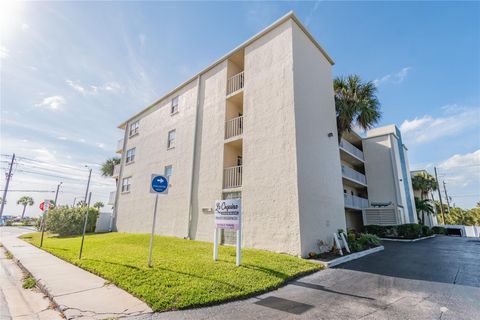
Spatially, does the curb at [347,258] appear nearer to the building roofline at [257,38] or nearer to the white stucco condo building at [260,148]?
the white stucco condo building at [260,148]

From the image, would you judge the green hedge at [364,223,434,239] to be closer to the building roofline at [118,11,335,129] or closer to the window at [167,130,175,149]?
the building roofline at [118,11,335,129]

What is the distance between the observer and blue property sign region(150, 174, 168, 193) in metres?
7.43

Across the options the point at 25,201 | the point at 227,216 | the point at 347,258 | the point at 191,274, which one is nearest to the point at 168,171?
the point at 227,216

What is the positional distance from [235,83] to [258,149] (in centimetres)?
530

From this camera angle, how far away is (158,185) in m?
7.58

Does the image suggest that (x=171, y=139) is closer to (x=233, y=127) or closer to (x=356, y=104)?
(x=233, y=127)

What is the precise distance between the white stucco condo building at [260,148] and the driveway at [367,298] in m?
2.86

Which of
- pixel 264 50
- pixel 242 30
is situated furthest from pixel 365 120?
pixel 242 30

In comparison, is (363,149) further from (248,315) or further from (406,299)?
(248,315)

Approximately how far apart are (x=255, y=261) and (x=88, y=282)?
475 cm

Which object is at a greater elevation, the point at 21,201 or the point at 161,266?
the point at 21,201

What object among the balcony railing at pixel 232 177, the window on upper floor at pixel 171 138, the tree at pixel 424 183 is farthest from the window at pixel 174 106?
the tree at pixel 424 183

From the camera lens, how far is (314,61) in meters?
13.6

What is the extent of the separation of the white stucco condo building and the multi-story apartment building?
0.05m
